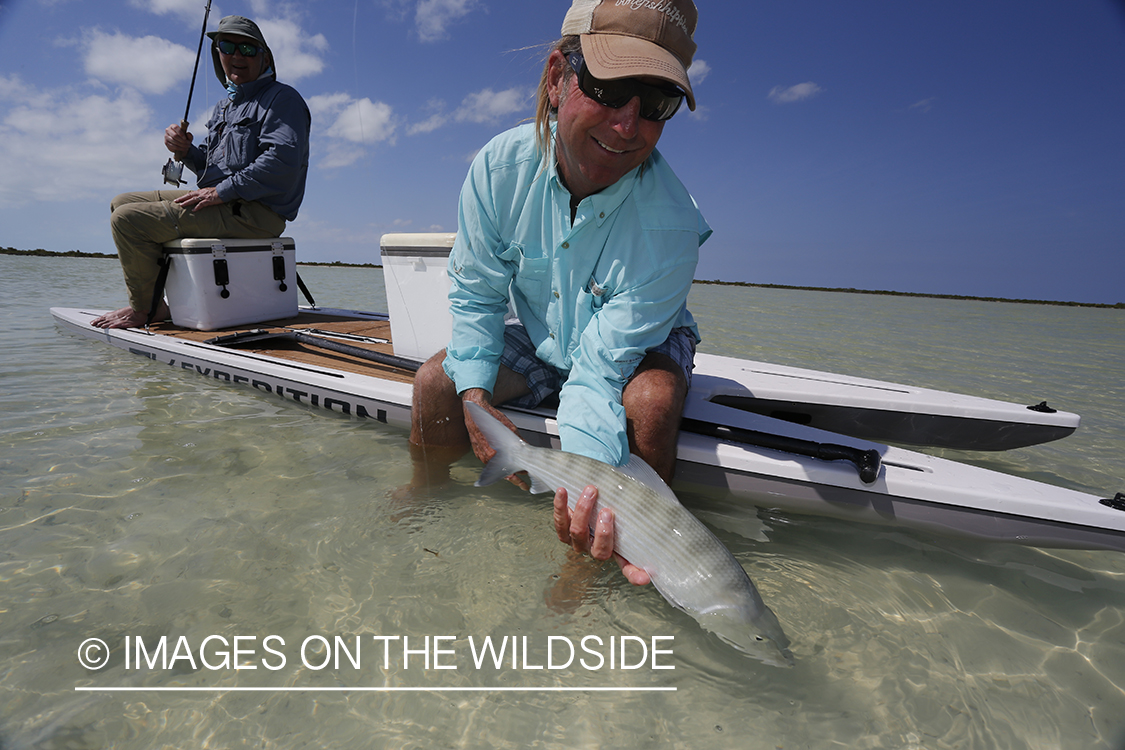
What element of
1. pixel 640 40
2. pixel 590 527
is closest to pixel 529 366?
pixel 590 527

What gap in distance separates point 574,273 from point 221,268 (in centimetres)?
463

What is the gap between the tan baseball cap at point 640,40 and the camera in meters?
1.89

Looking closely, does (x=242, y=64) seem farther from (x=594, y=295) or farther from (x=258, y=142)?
(x=594, y=295)

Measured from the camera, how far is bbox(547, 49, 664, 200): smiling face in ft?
6.68

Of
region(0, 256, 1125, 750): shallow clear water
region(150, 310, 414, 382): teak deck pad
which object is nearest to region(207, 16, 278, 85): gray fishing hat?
region(150, 310, 414, 382): teak deck pad

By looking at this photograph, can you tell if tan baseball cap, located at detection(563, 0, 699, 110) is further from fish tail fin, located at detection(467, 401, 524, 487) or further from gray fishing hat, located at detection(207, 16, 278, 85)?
gray fishing hat, located at detection(207, 16, 278, 85)

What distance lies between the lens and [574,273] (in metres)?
2.50

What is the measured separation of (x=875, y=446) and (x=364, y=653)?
8.18 feet

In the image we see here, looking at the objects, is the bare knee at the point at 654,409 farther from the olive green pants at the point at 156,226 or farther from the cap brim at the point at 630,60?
the olive green pants at the point at 156,226

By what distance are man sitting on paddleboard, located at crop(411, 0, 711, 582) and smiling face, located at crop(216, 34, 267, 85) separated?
13.8 ft

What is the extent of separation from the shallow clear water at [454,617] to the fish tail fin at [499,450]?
452 mm

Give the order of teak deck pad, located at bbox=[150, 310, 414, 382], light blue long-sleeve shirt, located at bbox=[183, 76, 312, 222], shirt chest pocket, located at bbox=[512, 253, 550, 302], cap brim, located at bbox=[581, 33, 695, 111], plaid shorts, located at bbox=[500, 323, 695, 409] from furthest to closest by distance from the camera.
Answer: light blue long-sleeve shirt, located at bbox=[183, 76, 312, 222], teak deck pad, located at bbox=[150, 310, 414, 382], plaid shorts, located at bbox=[500, 323, 695, 409], shirt chest pocket, located at bbox=[512, 253, 550, 302], cap brim, located at bbox=[581, 33, 695, 111]

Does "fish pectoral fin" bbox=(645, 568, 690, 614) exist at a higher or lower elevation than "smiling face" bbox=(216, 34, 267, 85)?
lower

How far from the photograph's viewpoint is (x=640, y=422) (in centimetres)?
231
